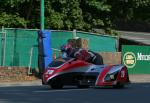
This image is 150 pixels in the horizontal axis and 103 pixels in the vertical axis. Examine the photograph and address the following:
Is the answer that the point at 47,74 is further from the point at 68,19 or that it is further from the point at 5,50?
the point at 68,19

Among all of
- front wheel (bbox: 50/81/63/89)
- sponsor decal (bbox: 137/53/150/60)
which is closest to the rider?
front wheel (bbox: 50/81/63/89)

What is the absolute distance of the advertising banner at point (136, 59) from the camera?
109 feet

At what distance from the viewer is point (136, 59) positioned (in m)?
33.6

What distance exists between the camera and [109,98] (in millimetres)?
16453

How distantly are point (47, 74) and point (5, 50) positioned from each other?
9.28m

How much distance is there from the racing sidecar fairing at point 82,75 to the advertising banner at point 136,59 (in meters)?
12.0

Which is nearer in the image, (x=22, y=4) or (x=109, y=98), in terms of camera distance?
(x=109, y=98)

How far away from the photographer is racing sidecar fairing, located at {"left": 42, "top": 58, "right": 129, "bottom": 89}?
69.2 feet

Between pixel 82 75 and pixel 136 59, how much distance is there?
41.8 ft

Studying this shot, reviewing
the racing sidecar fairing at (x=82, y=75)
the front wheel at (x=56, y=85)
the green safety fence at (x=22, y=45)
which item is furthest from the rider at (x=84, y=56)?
the green safety fence at (x=22, y=45)

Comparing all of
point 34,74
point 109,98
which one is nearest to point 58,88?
point 109,98

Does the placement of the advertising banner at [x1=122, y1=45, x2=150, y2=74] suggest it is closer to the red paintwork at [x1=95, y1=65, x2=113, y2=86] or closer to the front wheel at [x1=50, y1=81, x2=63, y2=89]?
the red paintwork at [x1=95, y1=65, x2=113, y2=86]

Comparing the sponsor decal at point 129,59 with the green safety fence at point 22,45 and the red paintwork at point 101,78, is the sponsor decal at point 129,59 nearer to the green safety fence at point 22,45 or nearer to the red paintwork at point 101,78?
the green safety fence at point 22,45

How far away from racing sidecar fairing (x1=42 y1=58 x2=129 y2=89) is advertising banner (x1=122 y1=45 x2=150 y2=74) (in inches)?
472
